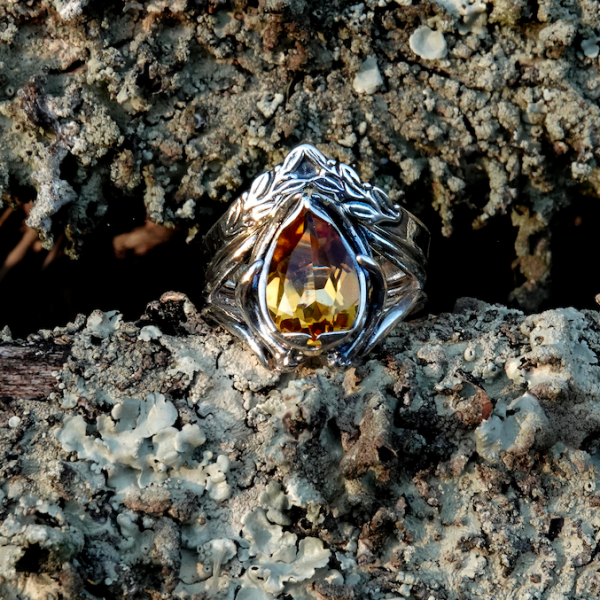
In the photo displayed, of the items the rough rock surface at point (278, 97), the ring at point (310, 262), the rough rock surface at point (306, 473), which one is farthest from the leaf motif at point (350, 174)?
the rough rock surface at point (306, 473)

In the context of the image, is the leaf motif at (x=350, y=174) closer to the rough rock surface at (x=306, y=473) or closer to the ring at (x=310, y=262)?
the ring at (x=310, y=262)

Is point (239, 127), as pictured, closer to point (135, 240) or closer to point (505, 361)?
point (135, 240)

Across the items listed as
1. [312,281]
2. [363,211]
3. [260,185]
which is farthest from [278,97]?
[312,281]

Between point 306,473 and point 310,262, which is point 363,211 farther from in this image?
point 306,473

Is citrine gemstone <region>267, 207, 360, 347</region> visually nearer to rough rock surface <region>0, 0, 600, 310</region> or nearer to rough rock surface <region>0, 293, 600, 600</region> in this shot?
rough rock surface <region>0, 293, 600, 600</region>

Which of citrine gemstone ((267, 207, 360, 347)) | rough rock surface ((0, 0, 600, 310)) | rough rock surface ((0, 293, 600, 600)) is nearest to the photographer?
rough rock surface ((0, 293, 600, 600))

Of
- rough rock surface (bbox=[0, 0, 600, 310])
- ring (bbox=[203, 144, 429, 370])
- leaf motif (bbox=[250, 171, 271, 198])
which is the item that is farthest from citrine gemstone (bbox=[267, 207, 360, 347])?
rough rock surface (bbox=[0, 0, 600, 310])
